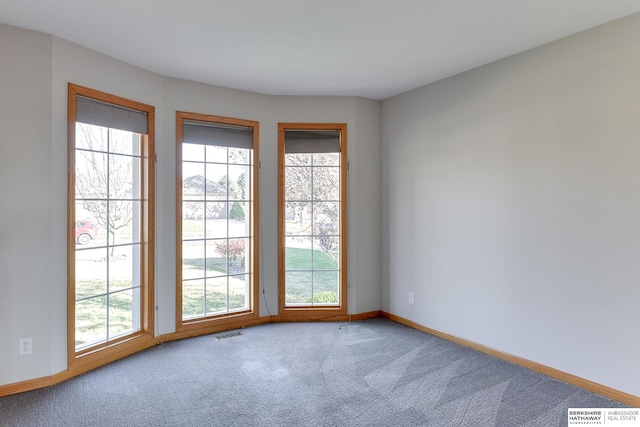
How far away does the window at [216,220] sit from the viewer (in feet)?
12.2

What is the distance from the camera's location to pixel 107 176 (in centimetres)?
320

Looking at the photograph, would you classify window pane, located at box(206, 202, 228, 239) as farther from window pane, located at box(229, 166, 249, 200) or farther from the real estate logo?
the real estate logo

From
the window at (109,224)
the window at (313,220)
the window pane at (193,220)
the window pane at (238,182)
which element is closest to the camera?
the window at (109,224)

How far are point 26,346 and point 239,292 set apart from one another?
1.89 meters

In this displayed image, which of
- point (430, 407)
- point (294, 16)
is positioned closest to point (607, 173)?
point (430, 407)

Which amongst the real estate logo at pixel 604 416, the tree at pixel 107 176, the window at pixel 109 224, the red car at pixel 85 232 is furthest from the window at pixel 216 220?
the real estate logo at pixel 604 416

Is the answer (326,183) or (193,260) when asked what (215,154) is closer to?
(193,260)

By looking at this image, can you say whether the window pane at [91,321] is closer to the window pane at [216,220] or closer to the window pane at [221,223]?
the window pane at [221,223]

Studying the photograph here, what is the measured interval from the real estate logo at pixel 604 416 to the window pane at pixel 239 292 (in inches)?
118

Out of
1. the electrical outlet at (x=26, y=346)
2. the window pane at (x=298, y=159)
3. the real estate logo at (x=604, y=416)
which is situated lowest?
the real estate logo at (x=604, y=416)

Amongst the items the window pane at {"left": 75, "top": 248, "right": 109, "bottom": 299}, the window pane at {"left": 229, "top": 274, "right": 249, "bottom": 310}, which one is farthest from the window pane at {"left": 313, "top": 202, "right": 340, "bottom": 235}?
the window pane at {"left": 75, "top": 248, "right": 109, "bottom": 299}

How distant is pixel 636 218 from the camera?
2.41 meters

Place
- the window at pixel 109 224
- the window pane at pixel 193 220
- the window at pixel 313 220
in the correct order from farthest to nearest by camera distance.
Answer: the window at pixel 313 220 → the window pane at pixel 193 220 → the window at pixel 109 224

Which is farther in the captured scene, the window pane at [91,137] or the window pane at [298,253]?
the window pane at [298,253]
